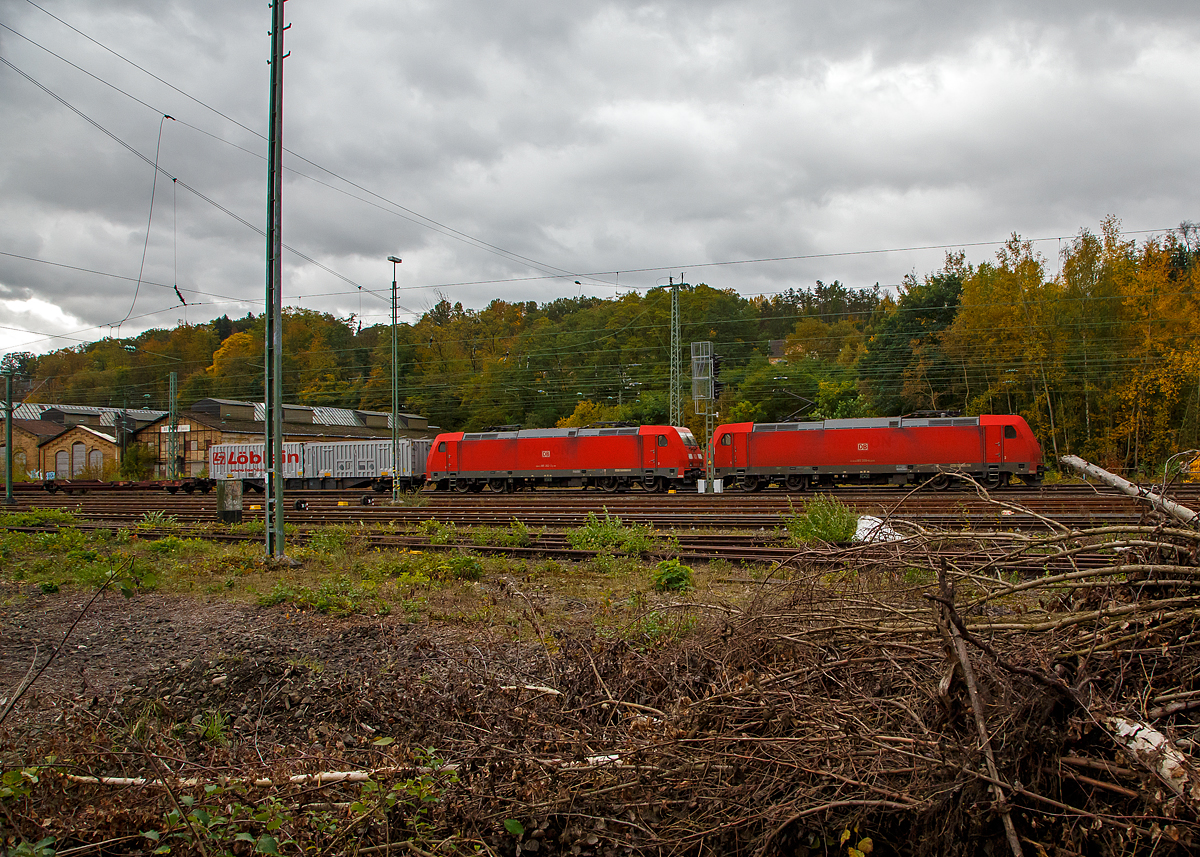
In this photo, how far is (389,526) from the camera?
665 inches

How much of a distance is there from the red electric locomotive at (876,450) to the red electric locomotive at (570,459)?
2.07 meters

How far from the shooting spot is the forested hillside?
33750mm

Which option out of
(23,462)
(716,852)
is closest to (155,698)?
(716,852)

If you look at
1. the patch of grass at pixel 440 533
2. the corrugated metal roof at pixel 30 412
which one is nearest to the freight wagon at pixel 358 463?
the patch of grass at pixel 440 533

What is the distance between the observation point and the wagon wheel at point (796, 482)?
29061 millimetres

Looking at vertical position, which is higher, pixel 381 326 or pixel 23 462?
pixel 381 326

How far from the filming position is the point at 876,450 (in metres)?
27.7

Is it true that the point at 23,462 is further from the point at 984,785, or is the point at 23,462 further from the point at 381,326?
the point at 984,785

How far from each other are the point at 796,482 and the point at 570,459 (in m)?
9.73

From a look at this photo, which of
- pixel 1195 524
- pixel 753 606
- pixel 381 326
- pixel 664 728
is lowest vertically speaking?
pixel 664 728

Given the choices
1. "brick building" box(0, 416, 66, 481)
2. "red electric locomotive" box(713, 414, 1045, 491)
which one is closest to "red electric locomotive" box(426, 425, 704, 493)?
"red electric locomotive" box(713, 414, 1045, 491)

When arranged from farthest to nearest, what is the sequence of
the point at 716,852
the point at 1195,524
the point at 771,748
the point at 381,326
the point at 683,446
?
1. the point at 381,326
2. the point at 683,446
3. the point at 1195,524
4. the point at 771,748
5. the point at 716,852

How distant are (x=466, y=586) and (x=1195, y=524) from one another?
8.21m

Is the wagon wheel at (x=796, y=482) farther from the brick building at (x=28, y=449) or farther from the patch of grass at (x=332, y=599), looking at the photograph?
the brick building at (x=28, y=449)
